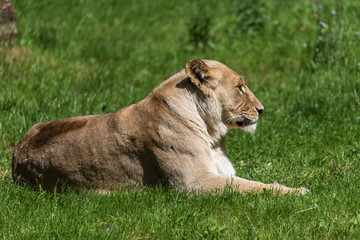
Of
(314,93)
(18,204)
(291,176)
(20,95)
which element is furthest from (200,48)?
(18,204)

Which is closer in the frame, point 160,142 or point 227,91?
point 160,142

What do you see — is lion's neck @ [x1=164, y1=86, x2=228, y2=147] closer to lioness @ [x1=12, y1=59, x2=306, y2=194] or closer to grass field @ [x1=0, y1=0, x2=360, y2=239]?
lioness @ [x1=12, y1=59, x2=306, y2=194]

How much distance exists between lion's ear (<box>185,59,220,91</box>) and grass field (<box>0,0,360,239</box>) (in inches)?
35.9

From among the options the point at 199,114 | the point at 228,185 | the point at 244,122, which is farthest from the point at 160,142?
the point at 244,122

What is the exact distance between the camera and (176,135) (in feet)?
15.4

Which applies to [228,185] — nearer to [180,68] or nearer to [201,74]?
[201,74]

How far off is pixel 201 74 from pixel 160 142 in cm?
64

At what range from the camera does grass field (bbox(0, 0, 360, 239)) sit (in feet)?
13.4

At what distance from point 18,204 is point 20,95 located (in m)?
2.80

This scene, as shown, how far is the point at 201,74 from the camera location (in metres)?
4.80

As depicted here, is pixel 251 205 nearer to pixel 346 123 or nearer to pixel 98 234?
pixel 98 234

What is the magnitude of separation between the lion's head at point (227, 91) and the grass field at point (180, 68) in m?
0.63

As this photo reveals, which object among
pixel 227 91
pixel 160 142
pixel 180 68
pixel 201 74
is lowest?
pixel 180 68

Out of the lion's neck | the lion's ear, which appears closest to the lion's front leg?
the lion's neck
